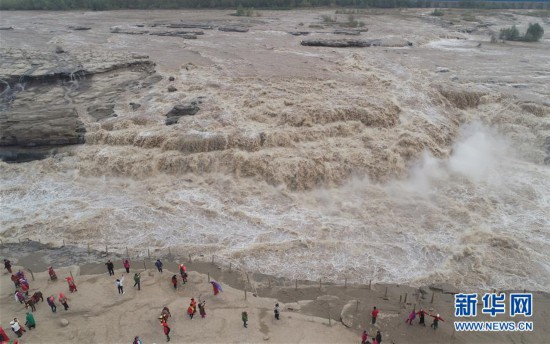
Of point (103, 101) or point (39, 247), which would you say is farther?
point (103, 101)

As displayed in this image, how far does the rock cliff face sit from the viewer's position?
69.2 feet

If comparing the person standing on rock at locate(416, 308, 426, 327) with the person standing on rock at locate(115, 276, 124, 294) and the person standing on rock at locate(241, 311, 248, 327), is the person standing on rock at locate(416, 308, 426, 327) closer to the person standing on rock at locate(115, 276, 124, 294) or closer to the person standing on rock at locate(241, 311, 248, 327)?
the person standing on rock at locate(241, 311, 248, 327)

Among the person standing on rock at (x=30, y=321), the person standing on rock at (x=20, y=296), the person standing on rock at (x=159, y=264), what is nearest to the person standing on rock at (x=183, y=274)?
the person standing on rock at (x=159, y=264)

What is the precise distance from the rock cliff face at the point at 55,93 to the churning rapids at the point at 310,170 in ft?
0.66

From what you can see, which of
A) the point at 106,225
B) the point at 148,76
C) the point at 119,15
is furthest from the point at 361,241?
the point at 119,15

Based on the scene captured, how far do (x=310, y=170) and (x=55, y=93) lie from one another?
57.8 ft

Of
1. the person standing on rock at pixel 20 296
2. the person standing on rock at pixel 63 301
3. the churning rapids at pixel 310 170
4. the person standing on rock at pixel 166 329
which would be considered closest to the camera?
the person standing on rock at pixel 166 329

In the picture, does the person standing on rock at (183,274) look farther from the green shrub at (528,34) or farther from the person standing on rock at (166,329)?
the green shrub at (528,34)

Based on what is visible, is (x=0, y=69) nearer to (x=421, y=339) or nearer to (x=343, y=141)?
(x=343, y=141)

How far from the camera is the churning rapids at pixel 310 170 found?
15.2m

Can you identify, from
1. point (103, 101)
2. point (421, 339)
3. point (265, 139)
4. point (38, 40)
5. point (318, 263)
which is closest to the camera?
point (421, 339)

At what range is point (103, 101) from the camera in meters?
24.5

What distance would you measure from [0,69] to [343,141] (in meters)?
24.0

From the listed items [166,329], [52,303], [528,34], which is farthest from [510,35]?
[52,303]
